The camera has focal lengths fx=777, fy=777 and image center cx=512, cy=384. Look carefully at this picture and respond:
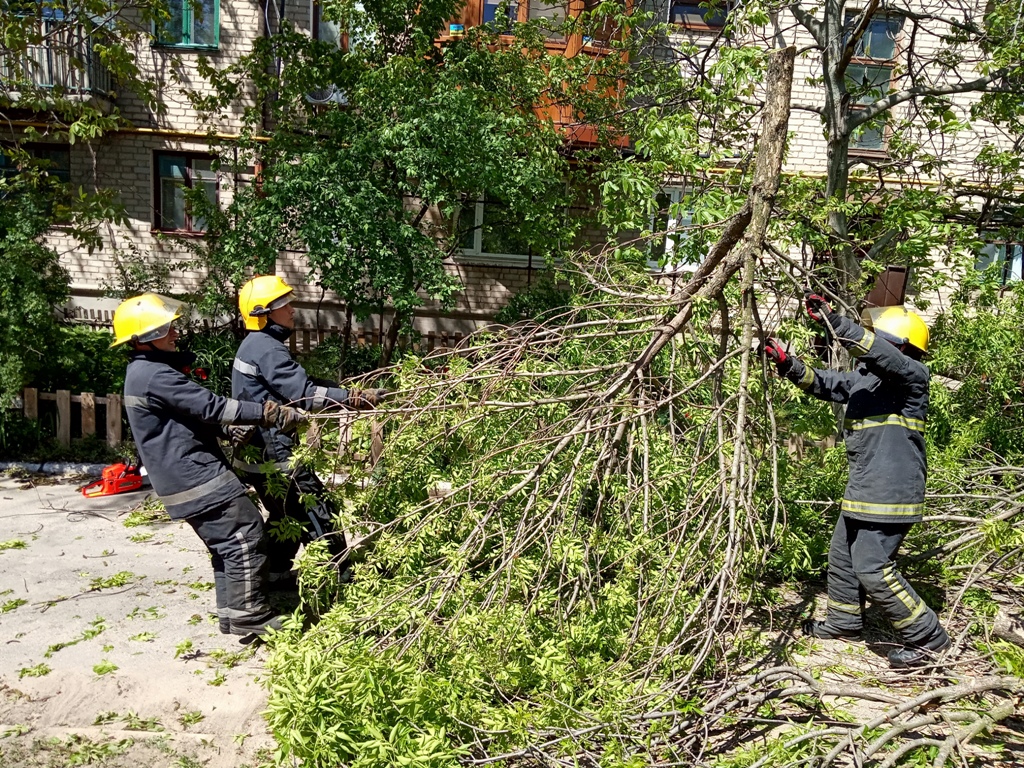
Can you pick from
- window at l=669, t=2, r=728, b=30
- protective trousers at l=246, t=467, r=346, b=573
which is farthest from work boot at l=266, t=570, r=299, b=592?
window at l=669, t=2, r=728, b=30

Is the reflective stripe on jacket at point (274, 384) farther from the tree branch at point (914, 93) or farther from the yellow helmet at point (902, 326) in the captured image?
the tree branch at point (914, 93)

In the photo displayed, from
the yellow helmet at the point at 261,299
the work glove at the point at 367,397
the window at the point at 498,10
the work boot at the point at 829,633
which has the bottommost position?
the work boot at the point at 829,633

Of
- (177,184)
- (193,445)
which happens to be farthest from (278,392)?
(177,184)

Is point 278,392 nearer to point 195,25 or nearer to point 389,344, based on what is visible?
point 389,344

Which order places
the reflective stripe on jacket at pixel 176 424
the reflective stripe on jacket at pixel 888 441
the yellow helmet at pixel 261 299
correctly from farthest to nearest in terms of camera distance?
the yellow helmet at pixel 261 299
the reflective stripe on jacket at pixel 888 441
the reflective stripe on jacket at pixel 176 424

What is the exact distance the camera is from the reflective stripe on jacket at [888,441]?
4.09 metres

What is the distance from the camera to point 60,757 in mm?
3357

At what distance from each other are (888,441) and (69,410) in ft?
23.8

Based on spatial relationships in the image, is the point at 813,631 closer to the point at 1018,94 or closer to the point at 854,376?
the point at 854,376

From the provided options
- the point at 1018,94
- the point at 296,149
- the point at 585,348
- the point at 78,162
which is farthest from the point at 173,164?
the point at 1018,94

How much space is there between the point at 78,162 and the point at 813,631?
1299 cm

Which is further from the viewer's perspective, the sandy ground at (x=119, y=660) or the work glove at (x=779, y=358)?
the work glove at (x=779, y=358)

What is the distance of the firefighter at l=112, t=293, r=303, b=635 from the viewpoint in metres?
3.99

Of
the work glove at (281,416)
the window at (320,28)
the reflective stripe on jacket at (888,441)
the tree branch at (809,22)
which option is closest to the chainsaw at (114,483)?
the work glove at (281,416)
